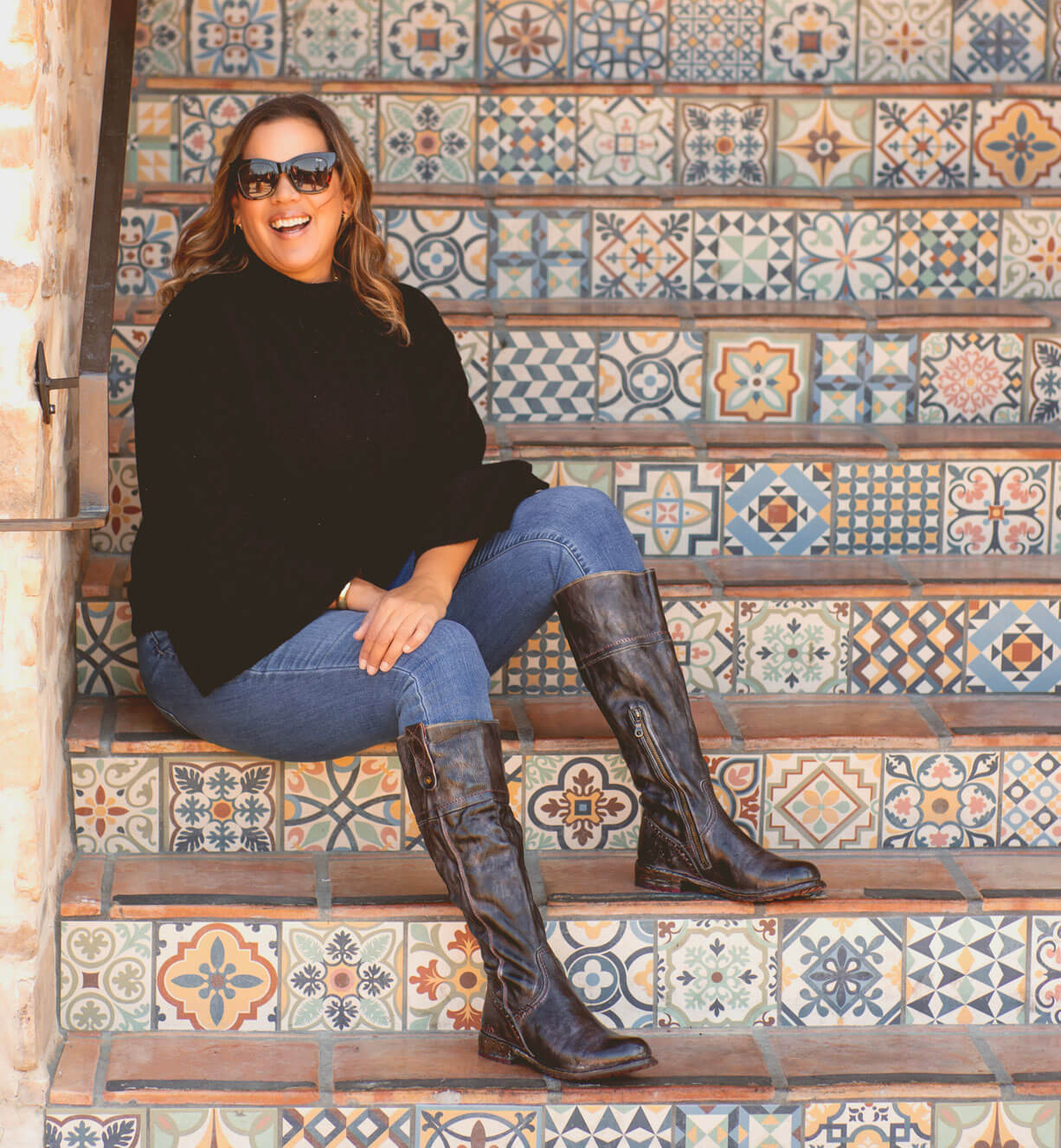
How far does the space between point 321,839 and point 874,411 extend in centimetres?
142

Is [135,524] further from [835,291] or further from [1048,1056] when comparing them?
[1048,1056]

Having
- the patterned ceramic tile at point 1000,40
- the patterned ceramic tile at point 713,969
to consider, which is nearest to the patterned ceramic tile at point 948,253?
the patterned ceramic tile at point 1000,40

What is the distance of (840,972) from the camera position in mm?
2223

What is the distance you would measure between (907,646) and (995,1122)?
A: 2.70 feet

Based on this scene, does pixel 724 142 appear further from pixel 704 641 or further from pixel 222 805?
pixel 222 805

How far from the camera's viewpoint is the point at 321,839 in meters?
2.34

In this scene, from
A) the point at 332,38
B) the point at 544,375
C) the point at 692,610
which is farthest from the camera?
the point at 332,38

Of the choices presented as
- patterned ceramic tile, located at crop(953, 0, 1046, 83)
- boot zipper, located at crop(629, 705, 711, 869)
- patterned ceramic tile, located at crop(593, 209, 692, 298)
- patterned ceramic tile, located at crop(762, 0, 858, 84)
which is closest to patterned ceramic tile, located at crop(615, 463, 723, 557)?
patterned ceramic tile, located at crop(593, 209, 692, 298)

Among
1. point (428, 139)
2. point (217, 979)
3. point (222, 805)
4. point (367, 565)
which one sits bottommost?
point (217, 979)

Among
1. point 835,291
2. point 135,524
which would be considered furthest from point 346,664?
point 835,291

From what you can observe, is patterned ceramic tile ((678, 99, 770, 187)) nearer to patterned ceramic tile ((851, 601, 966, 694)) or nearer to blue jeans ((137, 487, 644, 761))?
patterned ceramic tile ((851, 601, 966, 694))

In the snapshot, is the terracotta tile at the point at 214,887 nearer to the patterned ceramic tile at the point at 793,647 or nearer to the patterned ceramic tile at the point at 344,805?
the patterned ceramic tile at the point at 344,805

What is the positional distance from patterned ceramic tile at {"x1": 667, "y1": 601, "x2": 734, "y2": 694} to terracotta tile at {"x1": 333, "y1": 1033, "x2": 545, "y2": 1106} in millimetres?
760

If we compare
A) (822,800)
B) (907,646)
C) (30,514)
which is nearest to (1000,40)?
(907,646)
